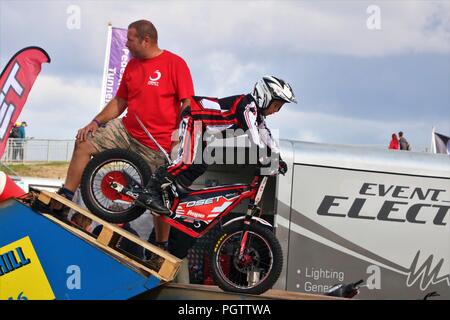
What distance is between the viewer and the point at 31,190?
5.23 m

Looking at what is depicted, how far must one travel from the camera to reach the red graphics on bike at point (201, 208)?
17.9 feet

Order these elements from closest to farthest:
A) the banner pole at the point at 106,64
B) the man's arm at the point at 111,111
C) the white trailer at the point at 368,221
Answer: the man's arm at the point at 111,111
the white trailer at the point at 368,221
the banner pole at the point at 106,64

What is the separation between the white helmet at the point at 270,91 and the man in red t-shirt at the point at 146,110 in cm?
70

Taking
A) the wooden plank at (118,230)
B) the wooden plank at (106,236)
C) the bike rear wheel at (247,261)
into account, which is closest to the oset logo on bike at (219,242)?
the bike rear wheel at (247,261)

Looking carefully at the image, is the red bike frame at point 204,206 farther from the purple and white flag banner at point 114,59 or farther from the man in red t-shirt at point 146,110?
the purple and white flag banner at point 114,59

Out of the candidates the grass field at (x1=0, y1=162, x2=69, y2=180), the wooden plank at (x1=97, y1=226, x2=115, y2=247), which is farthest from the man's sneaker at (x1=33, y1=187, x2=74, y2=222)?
the grass field at (x1=0, y1=162, x2=69, y2=180)

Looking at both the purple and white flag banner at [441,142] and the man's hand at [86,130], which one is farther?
the purple and white flag banner at [441,142]

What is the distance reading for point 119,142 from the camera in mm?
5883

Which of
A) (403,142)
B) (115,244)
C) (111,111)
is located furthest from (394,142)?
(115,244)

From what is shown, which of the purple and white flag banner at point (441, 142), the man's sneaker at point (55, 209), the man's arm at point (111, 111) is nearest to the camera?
the man's sneaker at point (55, 209)

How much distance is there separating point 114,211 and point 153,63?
4.38 ft

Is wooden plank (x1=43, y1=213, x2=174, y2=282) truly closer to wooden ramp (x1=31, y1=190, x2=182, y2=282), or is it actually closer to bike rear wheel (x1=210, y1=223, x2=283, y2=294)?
wooden ramp (x1=31, y1=190, x2=182, y2=282)

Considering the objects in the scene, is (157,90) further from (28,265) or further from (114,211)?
(28,265)
